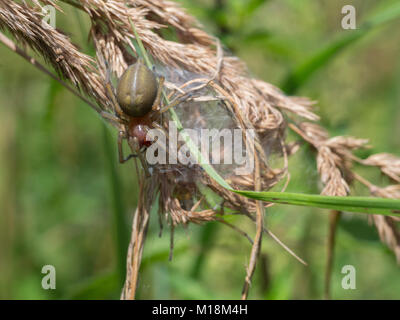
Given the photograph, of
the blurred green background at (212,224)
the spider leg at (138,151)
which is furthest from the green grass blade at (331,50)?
the spider leg at (138,151)

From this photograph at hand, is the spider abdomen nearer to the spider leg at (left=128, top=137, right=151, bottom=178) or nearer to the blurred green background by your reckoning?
the spider leg at (left=128, top=137, right=151, bottom=178)

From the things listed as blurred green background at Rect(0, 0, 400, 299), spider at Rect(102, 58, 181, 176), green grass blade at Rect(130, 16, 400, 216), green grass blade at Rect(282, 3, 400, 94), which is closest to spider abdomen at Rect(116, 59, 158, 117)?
spider at Rect(102, 58, 181, 176)

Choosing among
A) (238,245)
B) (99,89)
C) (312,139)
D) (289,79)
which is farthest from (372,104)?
(99,89)

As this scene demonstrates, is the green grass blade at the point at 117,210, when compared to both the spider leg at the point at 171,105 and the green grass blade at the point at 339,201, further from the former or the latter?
the green grass blade at the point at 339,201

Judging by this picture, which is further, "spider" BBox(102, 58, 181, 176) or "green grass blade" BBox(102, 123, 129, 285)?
"green grass blade" BBox(102, 123, 129, 285)

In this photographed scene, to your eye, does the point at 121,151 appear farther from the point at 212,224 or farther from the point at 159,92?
the point at 212,224

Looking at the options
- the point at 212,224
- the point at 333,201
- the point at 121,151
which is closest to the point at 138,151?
the point at 121,151
